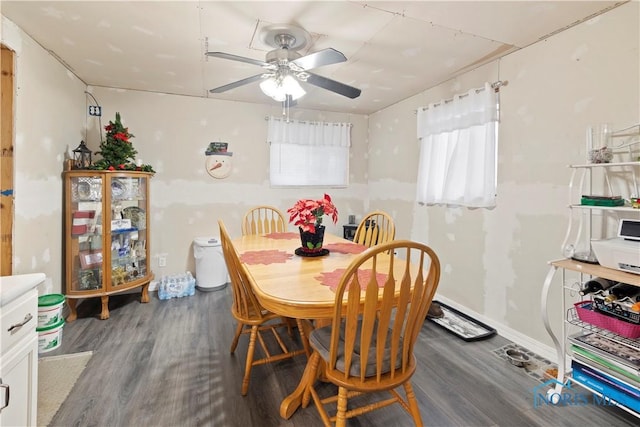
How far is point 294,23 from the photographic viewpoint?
1938mm

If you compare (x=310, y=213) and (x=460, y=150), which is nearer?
(x=310, y=213)

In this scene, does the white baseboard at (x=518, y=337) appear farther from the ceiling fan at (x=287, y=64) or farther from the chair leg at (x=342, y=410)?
the ceiling fan at (x=287, y=64)

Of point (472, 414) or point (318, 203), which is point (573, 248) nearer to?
point (472, 414)

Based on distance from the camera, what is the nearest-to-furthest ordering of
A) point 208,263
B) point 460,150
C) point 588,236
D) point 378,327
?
point 378,327 < point 588,236 < point 460,150 < point 208,263

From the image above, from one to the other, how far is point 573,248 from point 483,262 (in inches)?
35.7

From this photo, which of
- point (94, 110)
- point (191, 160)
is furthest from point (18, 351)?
point (94, 110)

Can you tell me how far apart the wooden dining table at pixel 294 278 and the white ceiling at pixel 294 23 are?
1478mm

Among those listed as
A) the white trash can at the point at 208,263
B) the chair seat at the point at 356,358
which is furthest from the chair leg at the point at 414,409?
the white trash can at the point at 208,263

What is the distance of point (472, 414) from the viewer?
5.28ft

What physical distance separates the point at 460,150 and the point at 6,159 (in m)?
3.45

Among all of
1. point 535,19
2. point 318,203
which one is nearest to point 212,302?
point 318,203

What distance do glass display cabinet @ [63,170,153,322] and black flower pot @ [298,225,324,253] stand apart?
76.1 inches

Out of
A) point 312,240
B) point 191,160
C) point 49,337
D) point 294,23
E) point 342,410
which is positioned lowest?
point 49,337

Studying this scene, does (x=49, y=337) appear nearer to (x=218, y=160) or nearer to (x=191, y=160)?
(x=191, y=160)
